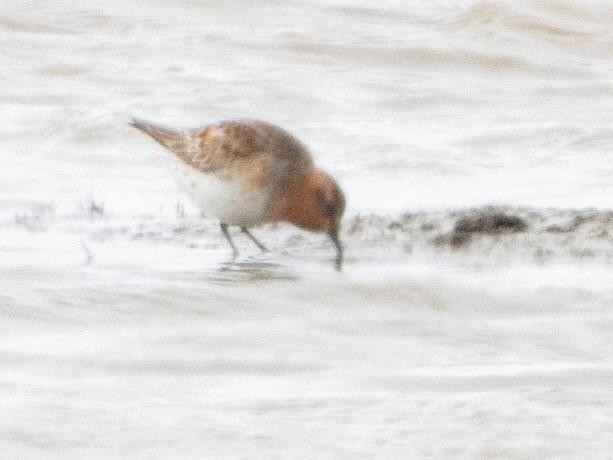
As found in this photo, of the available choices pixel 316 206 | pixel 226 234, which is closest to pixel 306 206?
pixel 316 206

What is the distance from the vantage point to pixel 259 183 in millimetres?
10062

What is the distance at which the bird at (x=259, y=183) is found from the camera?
9938mm

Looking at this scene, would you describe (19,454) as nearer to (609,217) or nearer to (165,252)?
(165,252)

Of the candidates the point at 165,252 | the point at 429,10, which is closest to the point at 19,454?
the point at 165,252

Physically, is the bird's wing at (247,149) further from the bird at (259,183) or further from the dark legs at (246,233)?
the dark legs at (246,233)

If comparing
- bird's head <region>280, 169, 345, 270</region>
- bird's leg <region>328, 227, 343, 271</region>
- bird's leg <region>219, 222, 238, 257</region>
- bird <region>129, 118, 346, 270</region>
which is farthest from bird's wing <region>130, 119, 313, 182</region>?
bird's leg <region>328, 227, 343, 271</region>

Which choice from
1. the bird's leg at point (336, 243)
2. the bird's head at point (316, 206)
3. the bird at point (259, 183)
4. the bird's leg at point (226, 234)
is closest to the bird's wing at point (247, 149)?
the bird at point (259, 183)

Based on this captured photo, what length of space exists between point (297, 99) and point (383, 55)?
1995mm

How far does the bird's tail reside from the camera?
10.5m

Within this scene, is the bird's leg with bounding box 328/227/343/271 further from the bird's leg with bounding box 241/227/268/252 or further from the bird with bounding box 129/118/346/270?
the bird's leg with bounding box 241/227/268/252

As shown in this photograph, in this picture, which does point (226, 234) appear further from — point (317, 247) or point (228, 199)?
point (317, 247)

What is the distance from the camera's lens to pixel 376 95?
50.7ft

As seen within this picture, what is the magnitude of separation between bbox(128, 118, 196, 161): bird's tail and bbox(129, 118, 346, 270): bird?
8 cm

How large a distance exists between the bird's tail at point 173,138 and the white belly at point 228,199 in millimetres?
233
